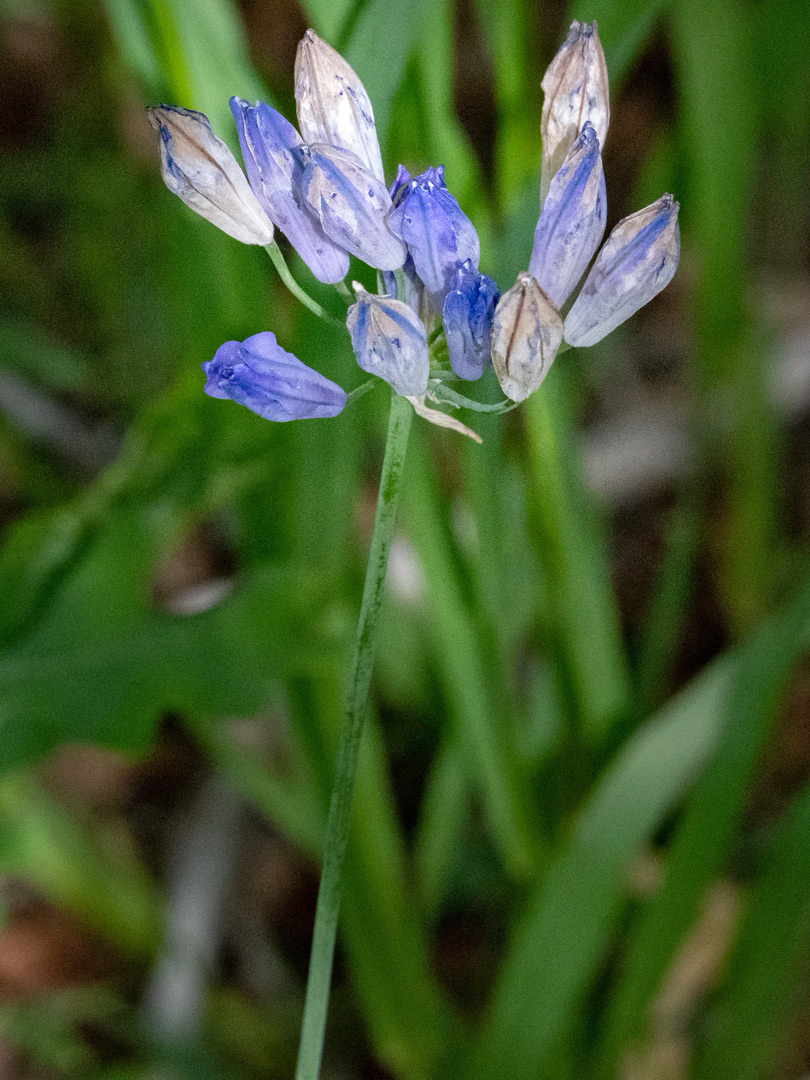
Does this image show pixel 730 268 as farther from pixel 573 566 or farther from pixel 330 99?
pixel 330 99

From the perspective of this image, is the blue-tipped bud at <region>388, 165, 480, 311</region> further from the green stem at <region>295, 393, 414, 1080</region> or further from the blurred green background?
the blurred green background

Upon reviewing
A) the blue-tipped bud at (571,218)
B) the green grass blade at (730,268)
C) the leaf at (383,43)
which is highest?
the green grass blade at (730,268)

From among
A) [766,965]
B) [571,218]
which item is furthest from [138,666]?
[766,965]

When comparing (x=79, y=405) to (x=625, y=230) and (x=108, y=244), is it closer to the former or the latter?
(x=108, y=244)

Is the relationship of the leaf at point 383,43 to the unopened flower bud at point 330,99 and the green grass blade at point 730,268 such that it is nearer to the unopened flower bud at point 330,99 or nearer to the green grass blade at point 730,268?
the unopened flower bud at point 330,99

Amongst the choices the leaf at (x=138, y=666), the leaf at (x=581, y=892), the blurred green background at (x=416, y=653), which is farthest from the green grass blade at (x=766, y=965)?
the leaf at (x=138, y=666)

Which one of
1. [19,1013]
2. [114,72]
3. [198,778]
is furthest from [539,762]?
[114,72]
